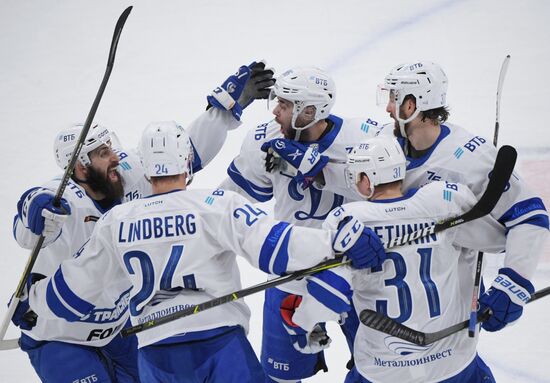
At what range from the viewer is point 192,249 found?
3.28m

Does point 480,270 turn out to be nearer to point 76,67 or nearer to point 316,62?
point 316,62

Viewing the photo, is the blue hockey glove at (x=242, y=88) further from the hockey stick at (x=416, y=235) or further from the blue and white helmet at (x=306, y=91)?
the hockey stick at (x=416, y=235)

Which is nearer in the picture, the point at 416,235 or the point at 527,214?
the point at 416,235

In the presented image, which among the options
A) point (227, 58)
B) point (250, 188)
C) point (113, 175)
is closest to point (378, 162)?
point (250, 188)

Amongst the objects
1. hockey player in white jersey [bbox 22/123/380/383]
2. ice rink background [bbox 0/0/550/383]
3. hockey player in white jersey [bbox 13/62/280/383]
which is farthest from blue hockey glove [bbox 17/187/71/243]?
ice rink background [bbox 0/0/550/383]

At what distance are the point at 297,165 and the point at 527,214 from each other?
95cm

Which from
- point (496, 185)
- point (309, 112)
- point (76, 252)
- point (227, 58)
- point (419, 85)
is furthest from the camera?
point (227, 58)

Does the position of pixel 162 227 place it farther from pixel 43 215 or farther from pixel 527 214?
pixel 527 214

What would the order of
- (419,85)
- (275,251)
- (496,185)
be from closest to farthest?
(275,251) < (496,185) < (419,85)

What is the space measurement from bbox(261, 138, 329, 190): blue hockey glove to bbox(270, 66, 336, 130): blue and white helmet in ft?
0.47

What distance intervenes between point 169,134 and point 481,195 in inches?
46.6

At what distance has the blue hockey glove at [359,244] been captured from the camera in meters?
3.29

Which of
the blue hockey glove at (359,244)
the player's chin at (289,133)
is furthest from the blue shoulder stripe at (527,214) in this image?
the player's chin at (289,133)

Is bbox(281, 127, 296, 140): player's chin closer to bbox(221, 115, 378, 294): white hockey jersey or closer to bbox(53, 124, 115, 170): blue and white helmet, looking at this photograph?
bbox(221, 115, 378, 294): white hockey jersey
